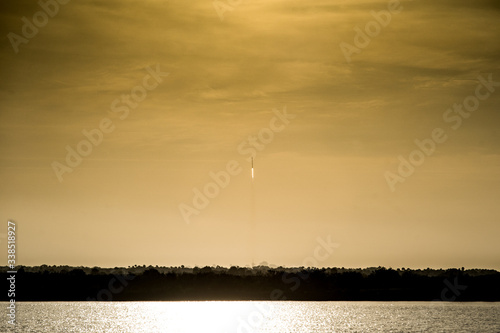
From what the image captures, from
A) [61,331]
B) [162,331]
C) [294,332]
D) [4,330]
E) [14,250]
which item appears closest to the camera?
[14,250]

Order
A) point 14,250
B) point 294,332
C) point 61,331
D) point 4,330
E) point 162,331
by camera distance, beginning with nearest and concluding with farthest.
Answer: point 14,250
point 4,330
point 61,331
point 294,332
point 162,331

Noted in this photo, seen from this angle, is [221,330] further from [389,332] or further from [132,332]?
[389,332]

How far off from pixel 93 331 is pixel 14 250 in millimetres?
99266

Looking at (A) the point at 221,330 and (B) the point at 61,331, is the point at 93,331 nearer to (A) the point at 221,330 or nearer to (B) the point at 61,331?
(B) the point at 61,331

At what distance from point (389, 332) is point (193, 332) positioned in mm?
49304

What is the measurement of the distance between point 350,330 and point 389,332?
14.7 m

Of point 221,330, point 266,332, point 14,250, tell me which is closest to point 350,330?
point 266,332

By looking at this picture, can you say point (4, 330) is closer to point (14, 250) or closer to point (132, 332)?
point (132, 332)

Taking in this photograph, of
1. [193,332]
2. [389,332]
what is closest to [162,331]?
[193,332]

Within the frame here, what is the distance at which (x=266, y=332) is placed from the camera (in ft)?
584

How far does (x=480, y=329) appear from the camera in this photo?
176375 mm

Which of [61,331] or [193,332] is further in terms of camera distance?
[193,332]

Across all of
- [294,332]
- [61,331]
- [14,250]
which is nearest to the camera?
[14,250]

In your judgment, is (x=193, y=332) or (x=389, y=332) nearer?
(x=389, y=332)
